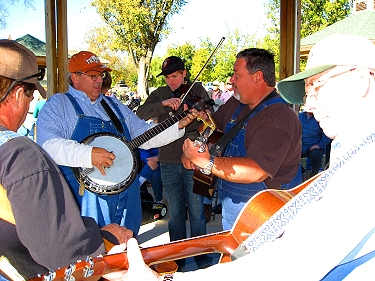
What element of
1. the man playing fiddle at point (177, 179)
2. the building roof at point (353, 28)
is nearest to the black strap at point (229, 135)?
the man playing fiddle at point (177, 179)

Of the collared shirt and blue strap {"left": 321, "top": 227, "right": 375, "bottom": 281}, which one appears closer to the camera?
blue strap {"left": 321, "top": 227, "right": 375, "bottom": 281}

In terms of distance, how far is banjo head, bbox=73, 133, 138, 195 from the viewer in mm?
2783

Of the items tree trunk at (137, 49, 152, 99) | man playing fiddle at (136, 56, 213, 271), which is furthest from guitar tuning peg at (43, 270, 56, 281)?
tree trunk at (137, 49, 152, 99)

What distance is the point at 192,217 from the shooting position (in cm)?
385

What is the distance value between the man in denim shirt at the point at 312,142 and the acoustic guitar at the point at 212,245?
15.5ft

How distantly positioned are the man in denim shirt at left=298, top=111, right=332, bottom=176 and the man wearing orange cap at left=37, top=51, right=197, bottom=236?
3.98m

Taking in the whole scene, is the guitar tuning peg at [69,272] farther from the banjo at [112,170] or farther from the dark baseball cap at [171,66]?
the dark baseball cap at [171,66]

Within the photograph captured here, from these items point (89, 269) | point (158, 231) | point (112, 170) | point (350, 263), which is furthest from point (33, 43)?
point (350, 263)

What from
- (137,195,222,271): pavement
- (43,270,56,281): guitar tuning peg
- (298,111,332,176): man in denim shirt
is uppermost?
(43,270,56,281): guitar tuning peg

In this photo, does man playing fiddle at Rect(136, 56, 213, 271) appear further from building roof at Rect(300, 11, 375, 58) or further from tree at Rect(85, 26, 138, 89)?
tree at Rect(85, 26, 138, 89)

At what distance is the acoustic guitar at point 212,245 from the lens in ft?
3.93

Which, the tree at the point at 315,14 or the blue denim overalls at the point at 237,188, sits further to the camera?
the tree at the point at 315,14

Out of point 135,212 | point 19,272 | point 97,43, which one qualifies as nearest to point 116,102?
point 135,212

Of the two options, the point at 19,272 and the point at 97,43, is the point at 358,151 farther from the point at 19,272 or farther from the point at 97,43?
the point at 97,43
